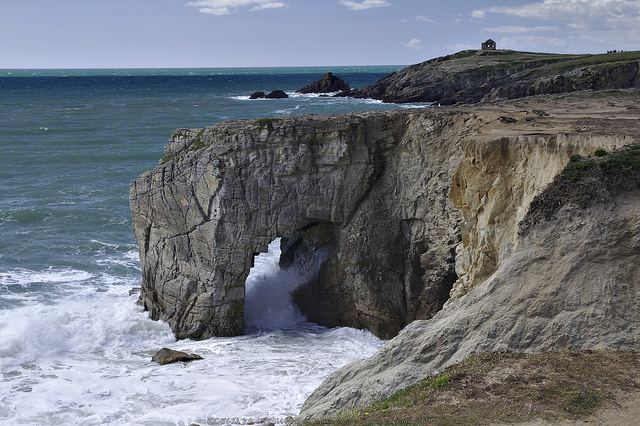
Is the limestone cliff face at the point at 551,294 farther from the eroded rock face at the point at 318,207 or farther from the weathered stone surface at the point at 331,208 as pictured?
the eroded rock face at the point at 318,207

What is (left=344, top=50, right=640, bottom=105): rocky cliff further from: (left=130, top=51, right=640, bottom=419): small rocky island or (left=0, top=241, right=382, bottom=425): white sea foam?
(left=0, top=241, right=382, bottom=425): white sea foam

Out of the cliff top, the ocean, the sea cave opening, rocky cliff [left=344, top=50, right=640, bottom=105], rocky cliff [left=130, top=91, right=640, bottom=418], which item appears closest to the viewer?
the ocean

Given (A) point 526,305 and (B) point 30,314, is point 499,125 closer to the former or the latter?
(A) point 526,305

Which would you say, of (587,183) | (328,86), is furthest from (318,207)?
(328,86)

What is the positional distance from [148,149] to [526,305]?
152ft

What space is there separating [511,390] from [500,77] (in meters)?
73.7

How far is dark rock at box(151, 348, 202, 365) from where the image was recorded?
20.9 metres

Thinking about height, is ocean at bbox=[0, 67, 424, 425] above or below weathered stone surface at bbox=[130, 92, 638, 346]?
below

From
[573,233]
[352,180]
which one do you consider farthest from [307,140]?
[573,233]

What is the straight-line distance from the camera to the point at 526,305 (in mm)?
14016

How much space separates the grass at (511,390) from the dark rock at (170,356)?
8.60 meters

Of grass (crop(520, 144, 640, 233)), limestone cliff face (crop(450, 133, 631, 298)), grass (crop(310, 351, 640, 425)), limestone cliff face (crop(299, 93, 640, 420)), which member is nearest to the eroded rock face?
limestone cliff face (crop(450, 133, 631, 298))

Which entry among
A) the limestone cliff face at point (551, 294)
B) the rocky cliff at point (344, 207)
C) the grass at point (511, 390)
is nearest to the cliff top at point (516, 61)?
the rocky cliff at point (344, 207)

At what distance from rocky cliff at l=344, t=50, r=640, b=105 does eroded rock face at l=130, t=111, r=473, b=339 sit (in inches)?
1569
